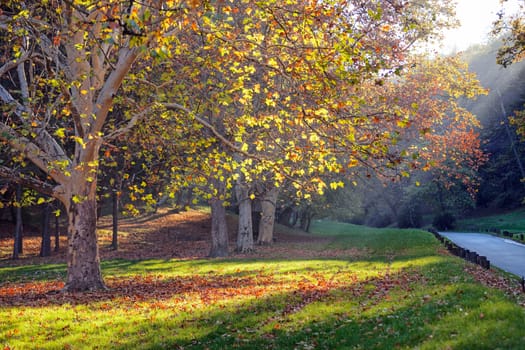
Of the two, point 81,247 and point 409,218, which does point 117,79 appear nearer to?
point 81,247

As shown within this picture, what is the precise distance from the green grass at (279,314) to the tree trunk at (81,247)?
0.79 meters

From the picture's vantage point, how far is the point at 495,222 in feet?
205

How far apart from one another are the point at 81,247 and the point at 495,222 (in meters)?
57.7

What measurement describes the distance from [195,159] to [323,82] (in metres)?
6.91

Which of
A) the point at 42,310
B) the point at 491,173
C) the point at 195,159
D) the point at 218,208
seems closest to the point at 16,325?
the point at 42,310

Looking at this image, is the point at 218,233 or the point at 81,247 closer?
the point at 81,247

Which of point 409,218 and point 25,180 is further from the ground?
point 25,180

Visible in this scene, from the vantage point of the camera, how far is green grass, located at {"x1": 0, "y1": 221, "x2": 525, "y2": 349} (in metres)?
9.20

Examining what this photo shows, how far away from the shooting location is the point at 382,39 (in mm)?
29719

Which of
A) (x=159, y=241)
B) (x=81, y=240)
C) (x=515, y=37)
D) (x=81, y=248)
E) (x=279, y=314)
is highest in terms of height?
(x=515, y=37)

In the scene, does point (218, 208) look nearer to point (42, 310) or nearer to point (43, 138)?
point (43, 138)

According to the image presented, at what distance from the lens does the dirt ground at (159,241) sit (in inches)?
1267

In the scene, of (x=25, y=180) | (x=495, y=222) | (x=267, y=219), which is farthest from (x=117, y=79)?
(x=495, y=222)

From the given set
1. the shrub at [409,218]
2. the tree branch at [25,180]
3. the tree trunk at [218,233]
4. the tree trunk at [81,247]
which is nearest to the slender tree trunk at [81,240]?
the tree trunk at [81,247]
